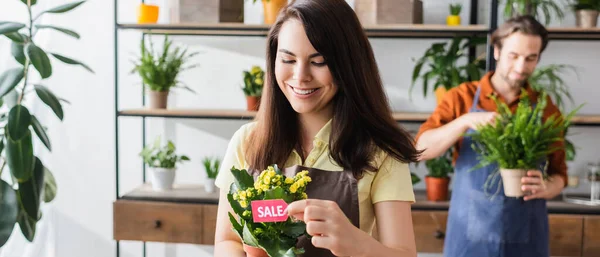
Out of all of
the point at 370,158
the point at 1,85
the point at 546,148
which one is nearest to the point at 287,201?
the point at 370,158

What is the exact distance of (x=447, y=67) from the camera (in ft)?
11.0

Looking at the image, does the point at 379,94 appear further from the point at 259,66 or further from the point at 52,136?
the point at 52,136

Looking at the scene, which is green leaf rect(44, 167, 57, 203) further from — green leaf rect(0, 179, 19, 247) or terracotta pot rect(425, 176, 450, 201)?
terracotta pot rect(425, 176, 450, 201)

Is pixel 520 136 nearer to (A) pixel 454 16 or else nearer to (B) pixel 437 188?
(B) pixel 437 188

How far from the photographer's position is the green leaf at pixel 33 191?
101 inches

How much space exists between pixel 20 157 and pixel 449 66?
6.44 feet

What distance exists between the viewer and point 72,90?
383 centimetres

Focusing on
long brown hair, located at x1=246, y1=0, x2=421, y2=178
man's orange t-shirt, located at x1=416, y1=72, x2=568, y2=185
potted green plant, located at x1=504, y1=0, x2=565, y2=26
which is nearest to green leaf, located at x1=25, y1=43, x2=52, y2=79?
long brown hair, located at x1=246, y1=0, x2=421, y2=178

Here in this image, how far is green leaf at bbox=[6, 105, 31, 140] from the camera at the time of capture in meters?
2.46

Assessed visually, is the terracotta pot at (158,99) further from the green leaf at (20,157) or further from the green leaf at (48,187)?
the green leaf at (20,157)

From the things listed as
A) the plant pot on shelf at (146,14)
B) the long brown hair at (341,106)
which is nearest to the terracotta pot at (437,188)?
the plant pot on shelf at (146,14)

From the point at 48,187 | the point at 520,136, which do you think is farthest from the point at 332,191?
the point at 48,187

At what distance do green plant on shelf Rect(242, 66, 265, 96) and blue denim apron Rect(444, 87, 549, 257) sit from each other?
116cm

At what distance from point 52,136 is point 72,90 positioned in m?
0.28
